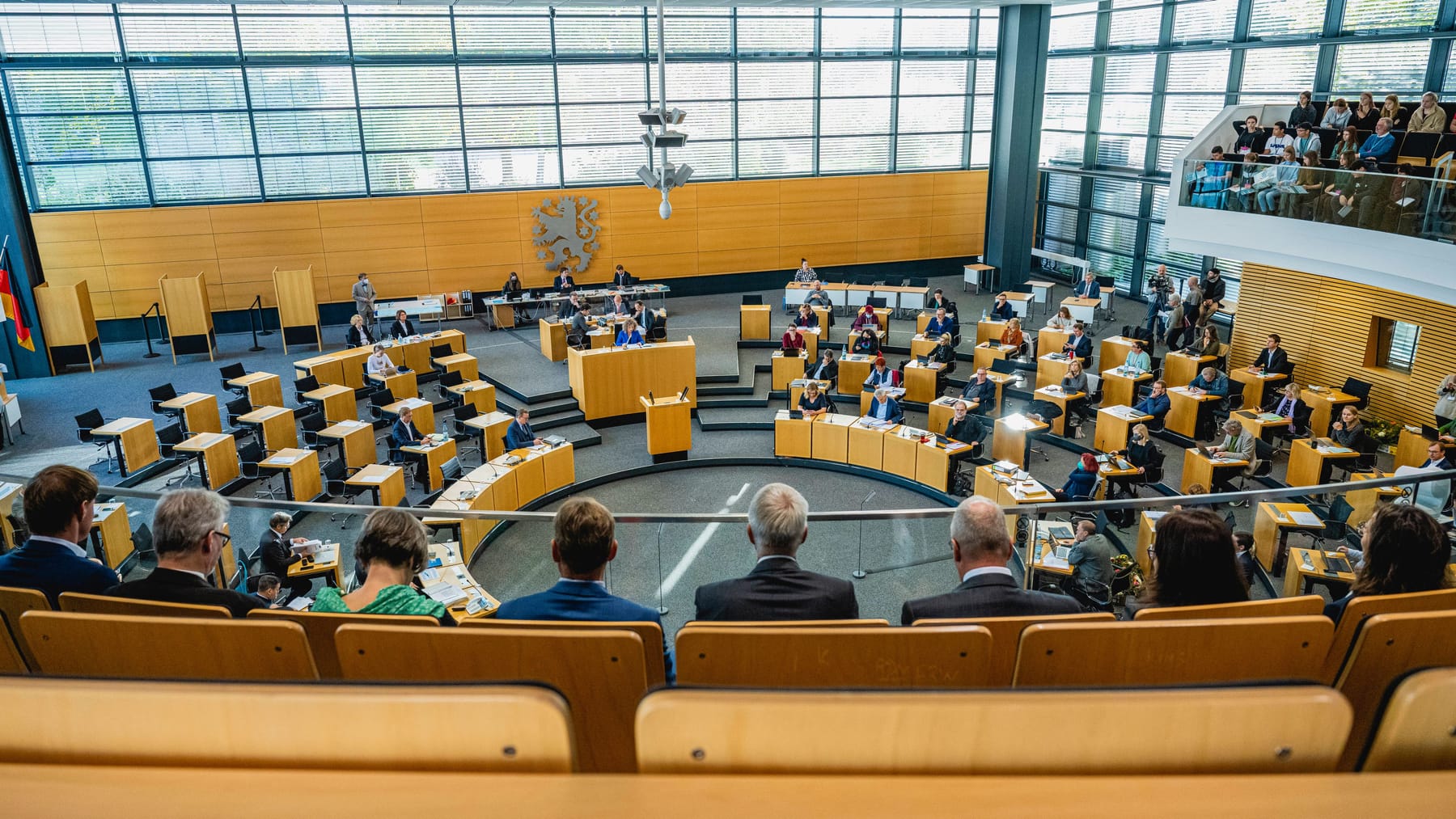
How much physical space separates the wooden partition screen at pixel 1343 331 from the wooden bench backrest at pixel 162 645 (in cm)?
1356

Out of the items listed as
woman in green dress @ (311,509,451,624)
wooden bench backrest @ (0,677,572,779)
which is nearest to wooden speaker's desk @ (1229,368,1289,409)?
woman in green dress @ (311,509,451,624)

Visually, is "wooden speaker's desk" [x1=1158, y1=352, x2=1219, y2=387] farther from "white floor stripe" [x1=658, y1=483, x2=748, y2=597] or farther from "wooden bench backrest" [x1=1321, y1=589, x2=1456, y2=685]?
"wooden bench backrest" [x1=1321, y1=589, x2=1456, y2=685]

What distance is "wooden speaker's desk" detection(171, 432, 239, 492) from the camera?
427 inches

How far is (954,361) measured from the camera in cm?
1490

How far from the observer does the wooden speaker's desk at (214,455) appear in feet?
35.6

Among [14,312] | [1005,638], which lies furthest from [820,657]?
[14,312]

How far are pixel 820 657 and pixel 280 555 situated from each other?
7643mm

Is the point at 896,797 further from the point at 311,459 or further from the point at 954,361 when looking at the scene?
the point at 954,361

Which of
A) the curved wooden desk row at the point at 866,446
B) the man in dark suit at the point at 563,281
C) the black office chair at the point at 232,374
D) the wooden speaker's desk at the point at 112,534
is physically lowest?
the curved wooden desk row at the point at 866,446

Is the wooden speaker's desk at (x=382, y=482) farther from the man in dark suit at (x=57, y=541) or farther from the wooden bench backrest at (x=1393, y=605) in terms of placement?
the wooden bench backrest at (x=1393, y=605)

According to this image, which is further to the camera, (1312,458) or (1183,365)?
(1183,365)

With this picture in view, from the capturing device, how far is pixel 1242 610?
2.33 metres

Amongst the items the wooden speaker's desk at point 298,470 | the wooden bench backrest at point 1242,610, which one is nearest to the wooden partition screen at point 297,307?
the wooden speaker's desk at point 298,470

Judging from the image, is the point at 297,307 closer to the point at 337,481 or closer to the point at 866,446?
the point at 337,481
